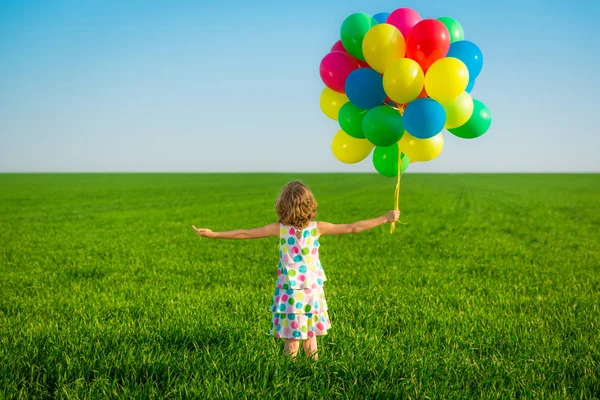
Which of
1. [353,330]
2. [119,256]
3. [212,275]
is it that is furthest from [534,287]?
[119,256]

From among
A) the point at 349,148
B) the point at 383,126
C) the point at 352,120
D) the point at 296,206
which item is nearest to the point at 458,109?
the point at 383,126

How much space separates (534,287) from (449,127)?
479cm

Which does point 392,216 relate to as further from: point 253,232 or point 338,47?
point 338,47

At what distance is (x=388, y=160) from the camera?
17.9 ft

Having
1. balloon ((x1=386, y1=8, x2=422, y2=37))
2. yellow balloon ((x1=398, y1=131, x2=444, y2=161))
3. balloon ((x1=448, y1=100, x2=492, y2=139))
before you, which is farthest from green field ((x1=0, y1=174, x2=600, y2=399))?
balloon ((x1=386, y1=8, x2=422, y2=37))

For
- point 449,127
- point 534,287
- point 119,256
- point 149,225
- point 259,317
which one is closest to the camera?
point 449,127

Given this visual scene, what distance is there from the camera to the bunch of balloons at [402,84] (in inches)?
179

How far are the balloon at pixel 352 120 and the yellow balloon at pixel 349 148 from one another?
13 cm

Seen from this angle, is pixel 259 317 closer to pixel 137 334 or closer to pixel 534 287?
pixel 137 334

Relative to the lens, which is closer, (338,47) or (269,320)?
(338,47)

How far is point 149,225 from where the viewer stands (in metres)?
18.0

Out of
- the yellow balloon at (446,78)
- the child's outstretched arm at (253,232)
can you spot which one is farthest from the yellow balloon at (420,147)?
the child's outstretched arm at (253,232)

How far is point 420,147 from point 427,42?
0.99 metres

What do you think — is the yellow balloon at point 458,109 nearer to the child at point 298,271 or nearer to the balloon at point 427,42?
the balloon at point 427,42
